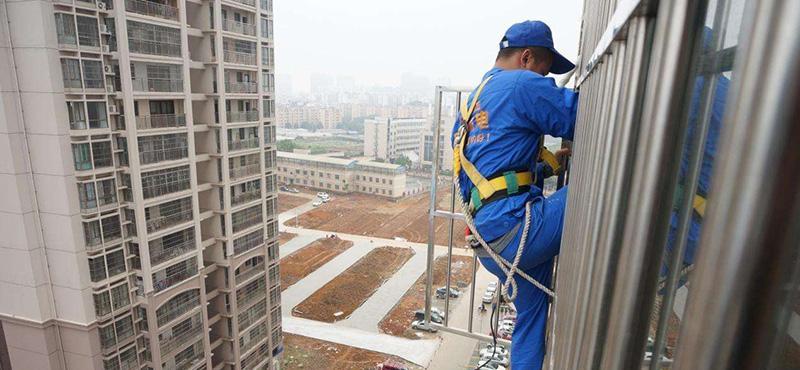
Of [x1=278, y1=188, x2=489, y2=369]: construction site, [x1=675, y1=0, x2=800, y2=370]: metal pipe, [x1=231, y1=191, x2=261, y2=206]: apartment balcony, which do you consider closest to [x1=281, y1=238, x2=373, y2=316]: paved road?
[x1=278, y1=188, x2=489, y2=369]: construction site

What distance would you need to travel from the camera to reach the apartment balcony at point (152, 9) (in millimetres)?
5227

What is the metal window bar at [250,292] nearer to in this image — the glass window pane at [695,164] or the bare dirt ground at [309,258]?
the bare dirt ground at [309,258]

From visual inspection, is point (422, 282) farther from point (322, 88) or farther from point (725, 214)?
point (322, 88)

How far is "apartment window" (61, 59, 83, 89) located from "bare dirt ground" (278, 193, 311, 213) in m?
17.4

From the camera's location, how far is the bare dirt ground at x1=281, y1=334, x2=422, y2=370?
10258mm

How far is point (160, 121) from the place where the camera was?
5746mm

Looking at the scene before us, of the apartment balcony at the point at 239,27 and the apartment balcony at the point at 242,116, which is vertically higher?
the apartment balcony at the point at 239,27

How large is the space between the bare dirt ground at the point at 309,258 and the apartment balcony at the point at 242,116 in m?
8.66

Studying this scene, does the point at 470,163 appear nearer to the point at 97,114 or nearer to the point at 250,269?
the point at 97,114

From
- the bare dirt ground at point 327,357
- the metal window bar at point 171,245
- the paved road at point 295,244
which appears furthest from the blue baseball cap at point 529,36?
the paved road at point 295,244

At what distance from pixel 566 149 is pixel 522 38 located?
1.92 feet

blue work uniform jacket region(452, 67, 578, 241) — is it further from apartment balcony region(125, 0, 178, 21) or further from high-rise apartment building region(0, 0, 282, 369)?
apartment balcony region(125, 0, 178, 21)

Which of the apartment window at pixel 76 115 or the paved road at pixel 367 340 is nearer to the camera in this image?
the apartment window at pixel 76 115

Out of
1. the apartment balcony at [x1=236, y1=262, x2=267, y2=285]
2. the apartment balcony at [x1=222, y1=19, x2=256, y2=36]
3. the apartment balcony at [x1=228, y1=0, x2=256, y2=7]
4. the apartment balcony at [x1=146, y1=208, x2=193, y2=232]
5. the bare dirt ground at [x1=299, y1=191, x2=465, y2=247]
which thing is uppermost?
the apartment balcony at [x1=228, y1=0, x2=256, y2=7]
